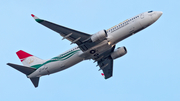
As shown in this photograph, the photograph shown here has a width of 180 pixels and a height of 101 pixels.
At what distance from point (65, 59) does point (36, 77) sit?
333 inches

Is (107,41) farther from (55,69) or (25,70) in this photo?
(25,70)

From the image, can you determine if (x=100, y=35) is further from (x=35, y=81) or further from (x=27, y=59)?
(x=27, y=59)

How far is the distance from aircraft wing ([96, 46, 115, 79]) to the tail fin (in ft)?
44.7

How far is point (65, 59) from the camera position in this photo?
2007 inches

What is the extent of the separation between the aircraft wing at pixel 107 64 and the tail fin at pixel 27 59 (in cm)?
1363

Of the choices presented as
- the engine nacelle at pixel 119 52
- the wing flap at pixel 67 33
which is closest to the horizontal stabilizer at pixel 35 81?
the wing flap at pixel 67 33

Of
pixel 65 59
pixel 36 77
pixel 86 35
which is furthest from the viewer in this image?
pixel 36 77

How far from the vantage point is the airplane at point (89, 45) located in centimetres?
4588

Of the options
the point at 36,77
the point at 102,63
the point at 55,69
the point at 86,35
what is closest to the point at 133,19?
the point at 86,35

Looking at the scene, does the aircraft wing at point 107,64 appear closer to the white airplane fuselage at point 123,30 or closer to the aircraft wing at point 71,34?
the white airplane fuselage at point 123,30

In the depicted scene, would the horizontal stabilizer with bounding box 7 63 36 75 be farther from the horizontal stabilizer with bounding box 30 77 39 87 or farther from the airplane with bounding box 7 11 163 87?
the horizontal stabilizer with bounding box 30 77 39 87

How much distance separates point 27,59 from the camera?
57656 millimetres

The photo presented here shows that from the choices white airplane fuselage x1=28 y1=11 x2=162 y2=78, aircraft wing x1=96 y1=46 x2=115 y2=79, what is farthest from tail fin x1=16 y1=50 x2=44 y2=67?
aircraft wing x1=96 y1=46 x2=115 y2=79

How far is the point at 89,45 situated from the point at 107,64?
439 inches
